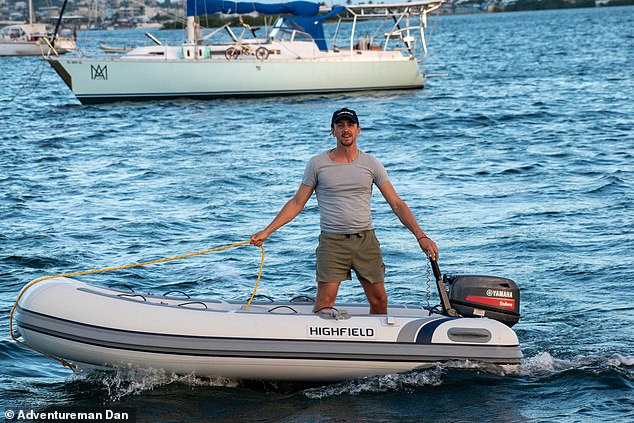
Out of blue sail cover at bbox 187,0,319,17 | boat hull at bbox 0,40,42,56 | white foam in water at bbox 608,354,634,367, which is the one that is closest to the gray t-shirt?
white foam in water at bbox 608,354,634,367

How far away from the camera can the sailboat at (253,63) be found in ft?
91.0

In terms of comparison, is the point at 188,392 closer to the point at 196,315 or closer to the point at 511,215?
the point at 196,315

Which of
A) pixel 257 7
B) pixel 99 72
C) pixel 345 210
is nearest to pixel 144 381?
pixel 345 210

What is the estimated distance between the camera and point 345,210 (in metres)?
7.07

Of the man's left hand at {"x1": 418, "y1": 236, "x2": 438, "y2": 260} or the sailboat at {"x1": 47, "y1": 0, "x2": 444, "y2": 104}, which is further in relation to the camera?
the sailboat at {"x1": 47, "y1": 0, "x2": 444, "y2": 104}

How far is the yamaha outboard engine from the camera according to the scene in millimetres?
7477

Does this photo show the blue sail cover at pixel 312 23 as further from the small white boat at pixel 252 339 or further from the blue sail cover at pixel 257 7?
the small white boat at pixel 252 339

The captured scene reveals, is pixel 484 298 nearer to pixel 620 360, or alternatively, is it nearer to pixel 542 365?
pixel 542 365

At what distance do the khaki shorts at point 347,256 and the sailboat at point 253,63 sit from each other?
68.4 ft

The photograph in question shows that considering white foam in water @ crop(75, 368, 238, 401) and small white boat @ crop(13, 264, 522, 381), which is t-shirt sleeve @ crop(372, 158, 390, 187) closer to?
small white boat @ crop(13, 264, 522, 381)

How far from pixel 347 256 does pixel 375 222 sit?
622 cm

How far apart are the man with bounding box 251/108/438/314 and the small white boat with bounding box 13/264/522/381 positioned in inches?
12.7

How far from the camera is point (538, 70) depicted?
131 feet

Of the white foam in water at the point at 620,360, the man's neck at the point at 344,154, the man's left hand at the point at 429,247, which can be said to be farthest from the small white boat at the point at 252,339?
the man's neck at the point at 344,154
